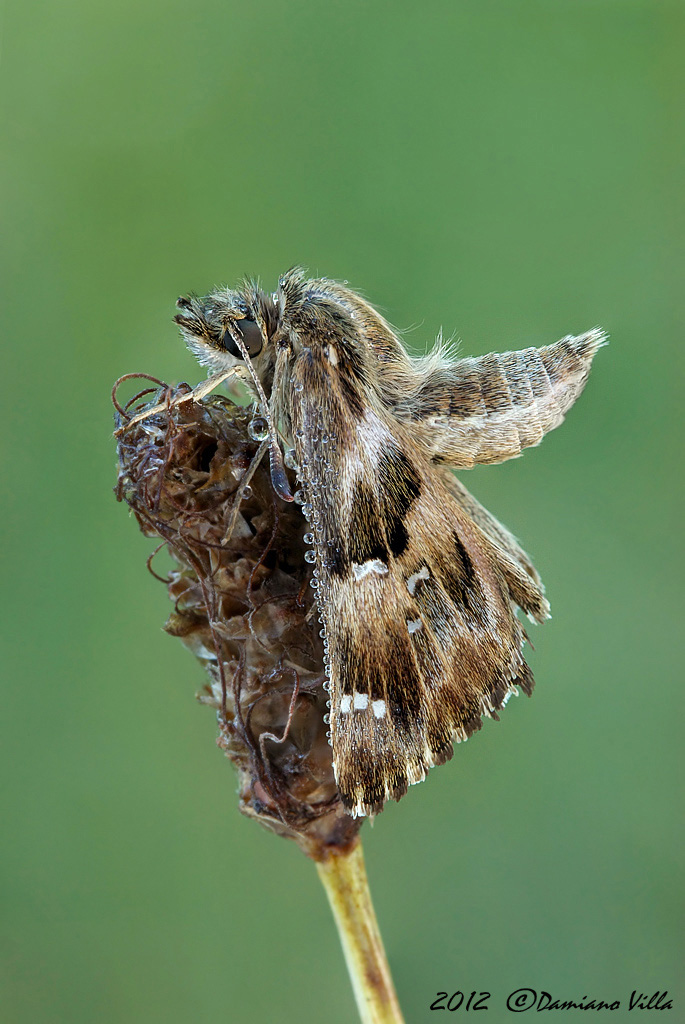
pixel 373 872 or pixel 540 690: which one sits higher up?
pixel 540 690

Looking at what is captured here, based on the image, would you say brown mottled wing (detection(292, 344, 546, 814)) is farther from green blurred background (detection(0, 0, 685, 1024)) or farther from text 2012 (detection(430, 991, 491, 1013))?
text 2012 (detection(430, 991, 491, 1013))

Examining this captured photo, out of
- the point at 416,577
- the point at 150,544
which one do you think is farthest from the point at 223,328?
the point at 150,544

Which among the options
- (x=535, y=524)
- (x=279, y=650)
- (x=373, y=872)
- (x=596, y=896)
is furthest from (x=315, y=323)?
(x=596, y=896)

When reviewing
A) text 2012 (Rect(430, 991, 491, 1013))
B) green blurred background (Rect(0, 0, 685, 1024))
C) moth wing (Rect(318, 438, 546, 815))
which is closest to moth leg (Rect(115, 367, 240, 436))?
moth wing (Rect(318, 438, 546, 815))

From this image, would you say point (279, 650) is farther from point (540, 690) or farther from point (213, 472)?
point (540, 690)

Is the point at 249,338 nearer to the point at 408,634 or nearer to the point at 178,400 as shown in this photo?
the point at 178,400

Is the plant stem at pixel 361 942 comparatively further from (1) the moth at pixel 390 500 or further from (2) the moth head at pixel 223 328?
(2) the moth head at pixel 223 328
